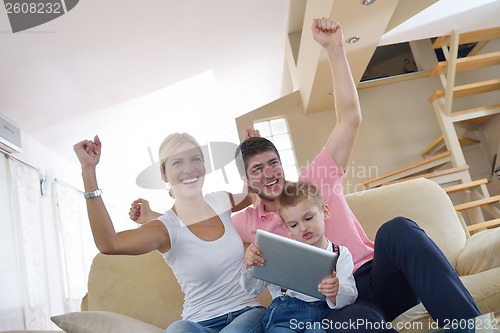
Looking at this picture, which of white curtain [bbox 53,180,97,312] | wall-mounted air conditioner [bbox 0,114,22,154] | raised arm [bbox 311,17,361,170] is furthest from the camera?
white curtain [bbox 53,180,97,312]

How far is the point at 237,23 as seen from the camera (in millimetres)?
4570

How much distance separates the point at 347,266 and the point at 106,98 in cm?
251

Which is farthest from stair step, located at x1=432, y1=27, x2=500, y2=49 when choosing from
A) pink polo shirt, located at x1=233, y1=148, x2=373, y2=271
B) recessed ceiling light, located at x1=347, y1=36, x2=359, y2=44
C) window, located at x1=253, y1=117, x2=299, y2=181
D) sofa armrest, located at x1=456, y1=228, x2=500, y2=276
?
pink polo shirt, located at x1=233, y1=148, x2=373, y2=271

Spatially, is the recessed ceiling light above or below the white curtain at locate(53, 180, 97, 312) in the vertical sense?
above

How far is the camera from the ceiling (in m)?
3.01

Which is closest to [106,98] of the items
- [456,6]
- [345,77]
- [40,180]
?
[40,180]

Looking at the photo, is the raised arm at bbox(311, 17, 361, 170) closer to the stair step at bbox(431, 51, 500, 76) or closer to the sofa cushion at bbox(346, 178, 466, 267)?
the sofa cushion at bbox(346, 178, 466, 267)

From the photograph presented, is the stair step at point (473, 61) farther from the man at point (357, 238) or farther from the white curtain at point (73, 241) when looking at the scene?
the white curtain at point (73, 241)

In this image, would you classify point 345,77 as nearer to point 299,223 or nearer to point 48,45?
point 299,223

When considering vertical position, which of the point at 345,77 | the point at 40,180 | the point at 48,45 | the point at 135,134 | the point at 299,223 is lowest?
the point at 299,223

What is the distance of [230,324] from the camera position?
1.29 meters

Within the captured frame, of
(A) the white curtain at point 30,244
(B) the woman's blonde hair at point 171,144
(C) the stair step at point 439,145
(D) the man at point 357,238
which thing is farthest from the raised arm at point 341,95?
(C) the stair step at point 439,145

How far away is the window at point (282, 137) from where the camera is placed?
575 cm

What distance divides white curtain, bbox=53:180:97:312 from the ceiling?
0.76 metres
